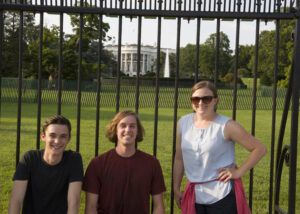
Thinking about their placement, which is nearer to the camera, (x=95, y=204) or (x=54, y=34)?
(x=95, y=204)

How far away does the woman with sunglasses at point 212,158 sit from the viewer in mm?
2512

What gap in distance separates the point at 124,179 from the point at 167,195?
8.67 feet

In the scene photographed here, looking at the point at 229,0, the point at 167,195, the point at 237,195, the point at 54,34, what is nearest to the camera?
the point at 237,195

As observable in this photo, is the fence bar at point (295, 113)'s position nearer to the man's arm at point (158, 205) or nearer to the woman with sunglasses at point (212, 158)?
the woman with sunglasses at point (212, 158)

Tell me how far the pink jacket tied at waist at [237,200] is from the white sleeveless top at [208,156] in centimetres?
4

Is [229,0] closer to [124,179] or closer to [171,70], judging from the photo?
[124,179]

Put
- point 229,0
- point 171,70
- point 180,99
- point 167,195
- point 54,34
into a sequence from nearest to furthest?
point 229,0 < point 167,195 < point 180,99 < point 54,34 < point 171,70

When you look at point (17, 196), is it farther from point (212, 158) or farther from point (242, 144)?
point (242, 144)

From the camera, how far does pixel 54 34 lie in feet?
100.0

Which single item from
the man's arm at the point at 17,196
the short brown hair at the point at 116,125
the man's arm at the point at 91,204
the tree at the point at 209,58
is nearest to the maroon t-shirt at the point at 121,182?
the man's arm at the point at 91,204

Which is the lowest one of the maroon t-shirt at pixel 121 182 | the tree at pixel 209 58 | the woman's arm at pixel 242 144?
the maroon t-shirt at pixel 121 182

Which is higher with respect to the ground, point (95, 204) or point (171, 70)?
point (171, 70)

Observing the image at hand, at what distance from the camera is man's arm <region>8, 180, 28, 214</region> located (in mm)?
2512

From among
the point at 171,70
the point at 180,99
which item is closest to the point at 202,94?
the point at 180,99
